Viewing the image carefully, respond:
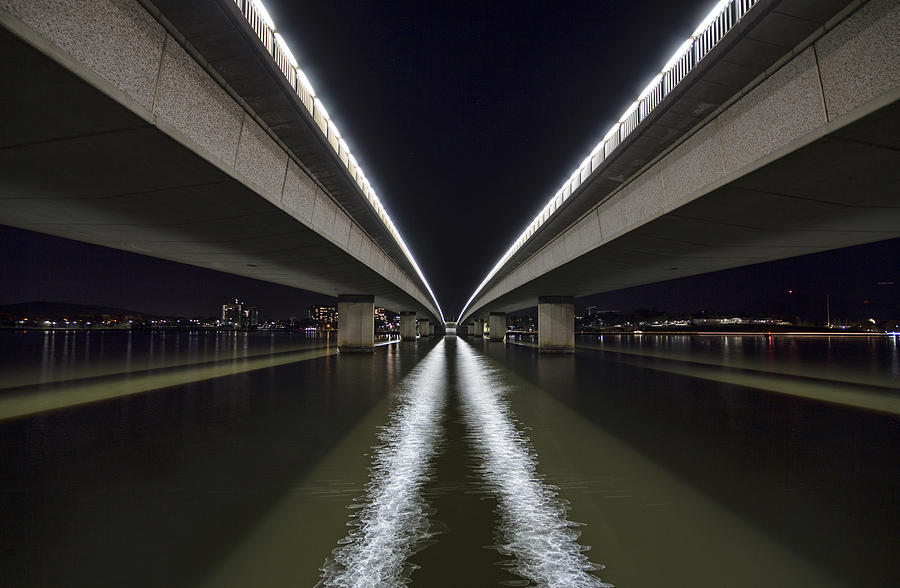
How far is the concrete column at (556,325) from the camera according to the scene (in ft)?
121

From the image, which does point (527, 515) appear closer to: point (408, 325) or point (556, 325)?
point (556, 325)

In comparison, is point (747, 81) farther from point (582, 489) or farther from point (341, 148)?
point (341, 148)

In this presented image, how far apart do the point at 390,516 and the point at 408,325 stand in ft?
222

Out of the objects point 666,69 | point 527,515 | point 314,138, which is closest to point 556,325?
point 666,69

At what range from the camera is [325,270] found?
1013 inches

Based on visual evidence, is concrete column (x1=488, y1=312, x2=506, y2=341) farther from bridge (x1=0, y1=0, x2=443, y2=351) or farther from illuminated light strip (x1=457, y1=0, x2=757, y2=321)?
bridge (x1=0, y1=0, x2=443, y2=351)

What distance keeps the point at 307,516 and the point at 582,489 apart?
3380mm

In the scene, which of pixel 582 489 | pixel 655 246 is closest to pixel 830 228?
pixel 655 246

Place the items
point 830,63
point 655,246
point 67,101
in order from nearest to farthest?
point 67,101
point 830,63
point 655,246

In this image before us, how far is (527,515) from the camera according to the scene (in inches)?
213

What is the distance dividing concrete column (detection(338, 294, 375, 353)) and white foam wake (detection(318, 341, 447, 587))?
27.7m

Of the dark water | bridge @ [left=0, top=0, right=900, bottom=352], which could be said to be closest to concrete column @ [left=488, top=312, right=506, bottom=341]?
bridge @ [left=0, top=0, right=900, bottom=352]

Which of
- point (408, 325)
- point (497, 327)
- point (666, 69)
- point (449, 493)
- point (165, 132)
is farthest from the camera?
point (408, 325)

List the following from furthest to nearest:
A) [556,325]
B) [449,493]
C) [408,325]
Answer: [408,325]
[556,325]
[449,493]
